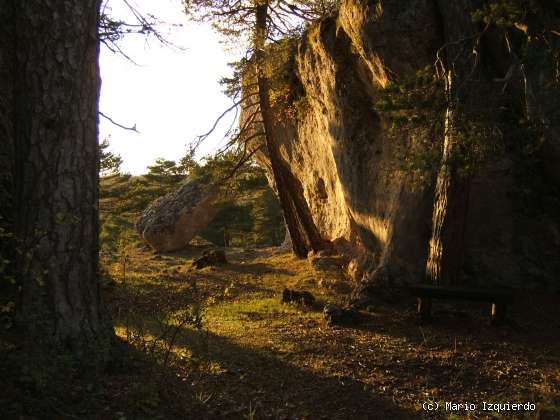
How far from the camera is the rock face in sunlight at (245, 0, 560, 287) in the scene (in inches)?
359

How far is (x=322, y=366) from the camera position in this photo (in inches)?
237

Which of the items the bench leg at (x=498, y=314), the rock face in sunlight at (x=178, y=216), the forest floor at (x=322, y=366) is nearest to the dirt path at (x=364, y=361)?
the forest floor at (x=322, y=366)

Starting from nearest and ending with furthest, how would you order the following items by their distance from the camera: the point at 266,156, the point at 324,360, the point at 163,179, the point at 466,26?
1. the point at 324,360
2. the point at 466,26
3. the point at 266,156
4. the point at 163,179

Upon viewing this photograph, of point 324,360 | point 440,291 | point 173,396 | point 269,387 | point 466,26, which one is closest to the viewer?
point 173,396

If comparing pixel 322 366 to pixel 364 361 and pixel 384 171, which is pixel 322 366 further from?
pixel 384 171

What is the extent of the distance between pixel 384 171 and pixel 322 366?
5992mm

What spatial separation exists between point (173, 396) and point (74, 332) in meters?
1.12

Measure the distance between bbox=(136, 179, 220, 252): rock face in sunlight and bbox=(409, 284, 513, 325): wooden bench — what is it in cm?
1303

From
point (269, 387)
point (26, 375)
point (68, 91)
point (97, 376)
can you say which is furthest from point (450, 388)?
point (68, 91)

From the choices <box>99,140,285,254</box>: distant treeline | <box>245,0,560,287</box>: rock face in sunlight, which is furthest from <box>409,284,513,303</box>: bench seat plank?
<box>99,140,285,254</box>: distant treeline

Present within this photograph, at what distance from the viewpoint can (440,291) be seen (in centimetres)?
762

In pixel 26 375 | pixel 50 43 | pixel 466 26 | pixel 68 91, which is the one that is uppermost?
pixel 466 26

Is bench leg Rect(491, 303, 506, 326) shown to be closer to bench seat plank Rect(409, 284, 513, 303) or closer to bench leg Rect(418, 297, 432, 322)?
bench seat plank Rect(409, 284, 513, 303)

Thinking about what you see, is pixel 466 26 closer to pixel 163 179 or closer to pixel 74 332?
pixel 74 332
